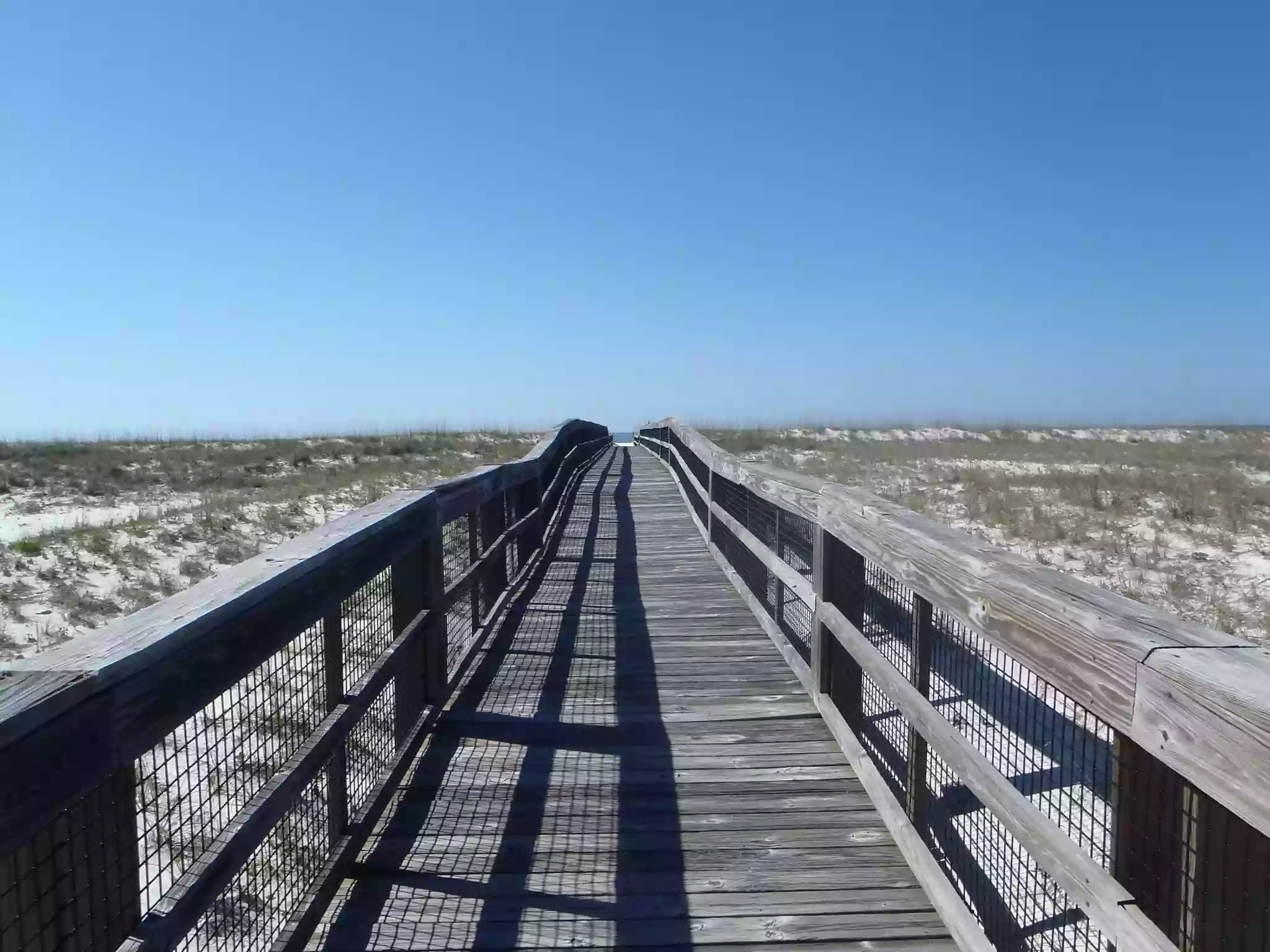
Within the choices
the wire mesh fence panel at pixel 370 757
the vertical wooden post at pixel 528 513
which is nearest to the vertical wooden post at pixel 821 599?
the wire mesh fence panel at pixel 370 757

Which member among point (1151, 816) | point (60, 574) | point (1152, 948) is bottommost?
point (60, 574)

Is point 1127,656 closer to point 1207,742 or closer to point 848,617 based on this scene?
point 1207,742

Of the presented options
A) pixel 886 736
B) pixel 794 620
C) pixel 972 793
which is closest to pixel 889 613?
pixel 886 736

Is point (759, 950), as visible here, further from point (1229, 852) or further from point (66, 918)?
point (66, 918)

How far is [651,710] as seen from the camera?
429 centimetres

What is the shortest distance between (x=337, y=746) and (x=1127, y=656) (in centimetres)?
217

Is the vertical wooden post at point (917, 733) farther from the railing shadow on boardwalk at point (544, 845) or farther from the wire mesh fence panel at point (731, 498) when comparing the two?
the wire mesh fence panel at point (731, 498)

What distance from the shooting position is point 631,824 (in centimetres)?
314

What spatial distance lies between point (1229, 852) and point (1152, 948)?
20 cm

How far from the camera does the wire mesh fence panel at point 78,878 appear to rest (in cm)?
129

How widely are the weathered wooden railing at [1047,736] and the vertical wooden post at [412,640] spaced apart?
67.9 inches

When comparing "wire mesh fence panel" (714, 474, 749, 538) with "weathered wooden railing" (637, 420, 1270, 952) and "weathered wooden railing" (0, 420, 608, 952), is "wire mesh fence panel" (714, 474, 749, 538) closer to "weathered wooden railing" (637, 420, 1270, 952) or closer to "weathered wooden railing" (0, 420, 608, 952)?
"weathered wooden railing" (637, 420, 1270, 952)

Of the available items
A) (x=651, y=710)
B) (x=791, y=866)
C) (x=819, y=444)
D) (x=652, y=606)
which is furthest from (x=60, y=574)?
(x=819, y=444)

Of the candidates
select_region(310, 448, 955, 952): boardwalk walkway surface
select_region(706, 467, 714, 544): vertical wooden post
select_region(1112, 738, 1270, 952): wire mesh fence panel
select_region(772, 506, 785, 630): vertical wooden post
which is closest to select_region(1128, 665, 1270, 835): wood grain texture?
select_region(1112, 738, 1270, 952): wire mesh fence panel
